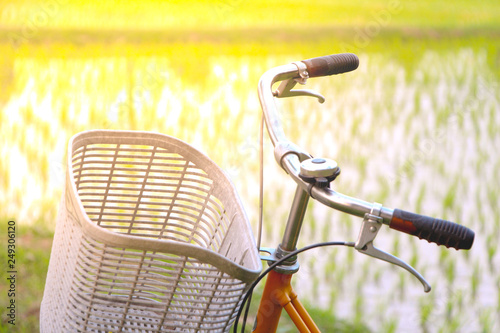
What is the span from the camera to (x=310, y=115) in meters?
4.24

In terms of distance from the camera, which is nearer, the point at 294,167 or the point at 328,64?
the point at 294,167

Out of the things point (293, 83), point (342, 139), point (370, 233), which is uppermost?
point (293, 83)

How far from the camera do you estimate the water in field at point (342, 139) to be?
2.55 meters

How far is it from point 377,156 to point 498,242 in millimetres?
1026

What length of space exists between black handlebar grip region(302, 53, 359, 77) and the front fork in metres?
0.38

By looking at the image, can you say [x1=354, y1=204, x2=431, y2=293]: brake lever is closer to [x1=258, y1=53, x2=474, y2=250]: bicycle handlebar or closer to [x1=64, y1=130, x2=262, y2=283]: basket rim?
[x1=258, y1=53, x2=474, y2=250]: bicycle handlebar

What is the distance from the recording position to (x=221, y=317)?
1.00 metres

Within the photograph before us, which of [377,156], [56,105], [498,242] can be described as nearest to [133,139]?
[498,242]

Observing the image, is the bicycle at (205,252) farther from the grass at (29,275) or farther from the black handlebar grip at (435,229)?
the grass at (29,275)

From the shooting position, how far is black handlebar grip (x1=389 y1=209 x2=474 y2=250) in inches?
35.1

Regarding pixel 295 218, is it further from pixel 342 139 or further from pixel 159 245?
pixel 342 139

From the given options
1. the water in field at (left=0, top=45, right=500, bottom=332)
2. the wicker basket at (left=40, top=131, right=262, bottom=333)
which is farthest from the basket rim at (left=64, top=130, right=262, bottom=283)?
the water in field at (left=0, top=45, right=500, bottom=332)

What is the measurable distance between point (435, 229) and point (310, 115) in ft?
11.1

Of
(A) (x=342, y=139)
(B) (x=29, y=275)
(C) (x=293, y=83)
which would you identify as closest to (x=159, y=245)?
(C) (x=293, y=83)
